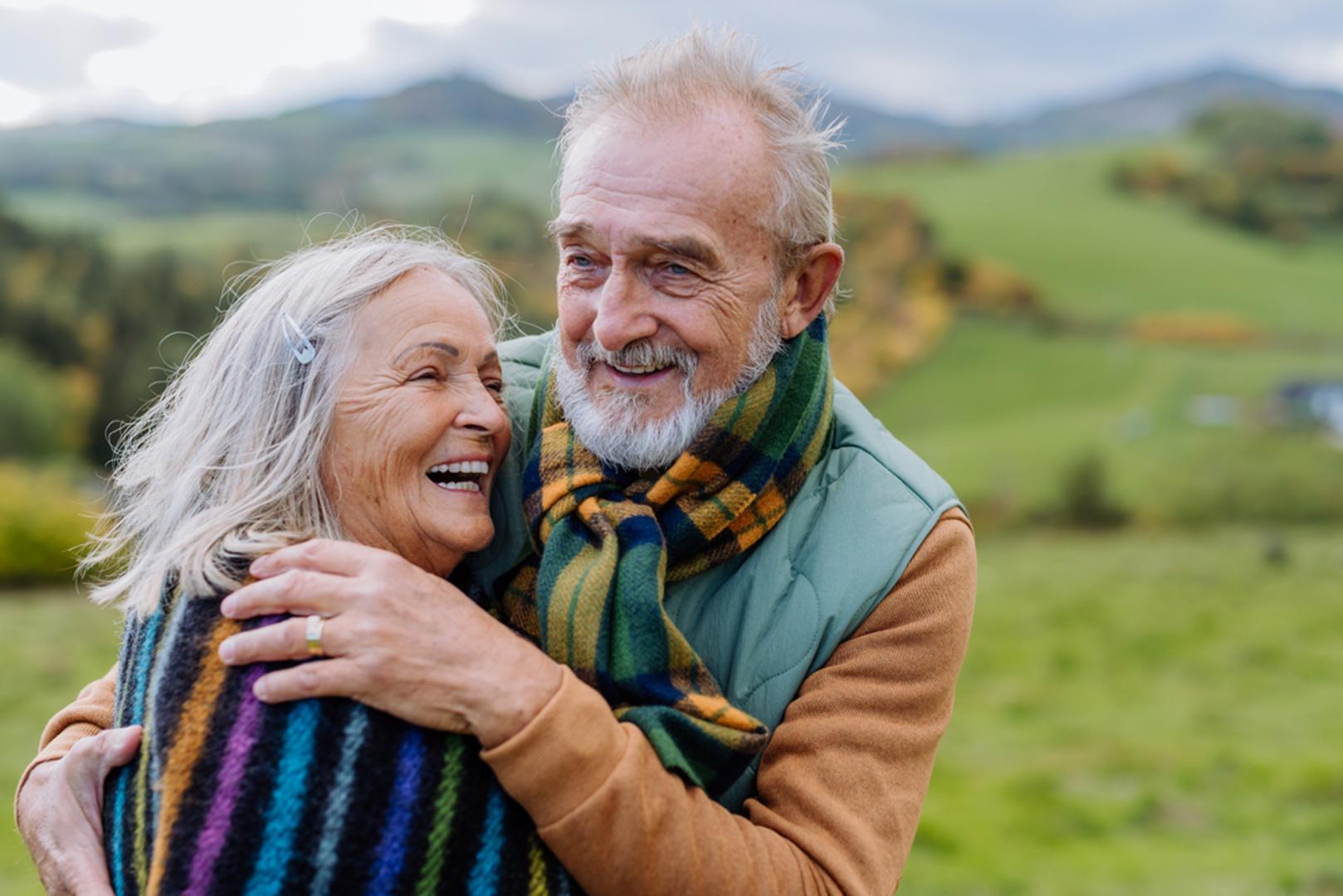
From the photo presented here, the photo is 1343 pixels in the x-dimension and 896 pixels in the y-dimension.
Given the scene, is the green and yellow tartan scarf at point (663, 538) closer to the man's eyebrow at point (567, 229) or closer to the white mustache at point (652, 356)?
the white mustache at point (652, 356)

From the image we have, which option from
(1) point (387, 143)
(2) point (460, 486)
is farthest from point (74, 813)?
(1) point (387, 143)

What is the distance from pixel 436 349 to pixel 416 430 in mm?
181

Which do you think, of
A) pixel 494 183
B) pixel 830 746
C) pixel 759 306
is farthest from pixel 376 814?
pixel 494 183

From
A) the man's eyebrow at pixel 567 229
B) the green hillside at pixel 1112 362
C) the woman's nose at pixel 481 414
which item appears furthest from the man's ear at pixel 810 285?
the green hillside at pixel 1112 362

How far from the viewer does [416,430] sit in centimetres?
229

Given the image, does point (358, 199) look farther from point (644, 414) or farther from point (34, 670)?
point (644, 414)

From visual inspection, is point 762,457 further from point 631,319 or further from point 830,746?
point 830,746

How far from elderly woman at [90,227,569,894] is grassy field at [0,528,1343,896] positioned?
5.31m

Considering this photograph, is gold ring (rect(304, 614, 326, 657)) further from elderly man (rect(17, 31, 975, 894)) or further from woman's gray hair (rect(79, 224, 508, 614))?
woman's gray hair (rect(79, 224, 508, 614))

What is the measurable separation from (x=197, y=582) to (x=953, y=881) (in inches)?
230

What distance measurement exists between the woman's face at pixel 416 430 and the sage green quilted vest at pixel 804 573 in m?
0.20

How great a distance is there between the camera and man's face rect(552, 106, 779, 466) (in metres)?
2.31

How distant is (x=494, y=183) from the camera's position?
738 inches

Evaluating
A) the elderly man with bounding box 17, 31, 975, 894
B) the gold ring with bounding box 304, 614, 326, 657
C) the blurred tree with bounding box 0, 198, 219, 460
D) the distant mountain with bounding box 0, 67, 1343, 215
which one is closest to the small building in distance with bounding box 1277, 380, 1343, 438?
Answer: the distant mountain with bounding box 0, 67, 1343, 215
